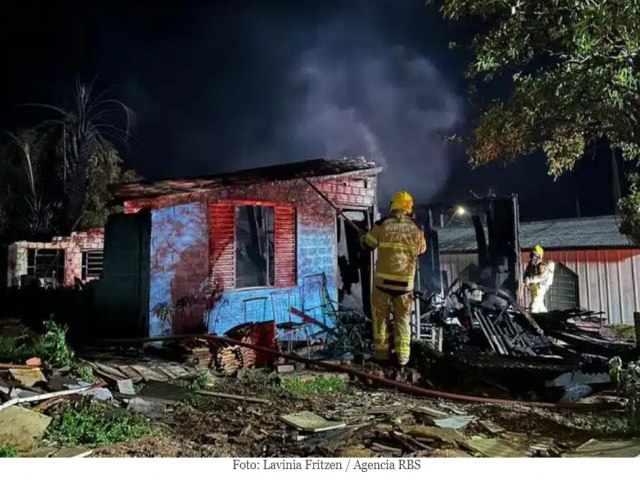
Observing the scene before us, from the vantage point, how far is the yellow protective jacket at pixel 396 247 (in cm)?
415

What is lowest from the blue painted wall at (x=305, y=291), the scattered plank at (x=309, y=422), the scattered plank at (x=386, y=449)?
the scattered plank at (x=386, y=449)

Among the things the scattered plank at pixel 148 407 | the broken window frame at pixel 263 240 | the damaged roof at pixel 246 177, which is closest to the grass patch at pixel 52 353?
the scattered plank at pixel 148 407

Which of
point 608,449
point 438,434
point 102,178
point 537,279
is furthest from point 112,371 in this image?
point 537,279

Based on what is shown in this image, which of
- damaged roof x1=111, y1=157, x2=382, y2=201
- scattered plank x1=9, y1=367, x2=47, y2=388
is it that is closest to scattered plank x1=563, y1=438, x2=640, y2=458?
scattered plank x1=9, y1=367, x2=47, y2=388

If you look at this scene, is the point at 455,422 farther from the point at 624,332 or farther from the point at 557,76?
the point at 624,332

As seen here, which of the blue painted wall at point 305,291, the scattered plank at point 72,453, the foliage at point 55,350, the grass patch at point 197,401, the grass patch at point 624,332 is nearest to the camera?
the scattered plank at point 72,453

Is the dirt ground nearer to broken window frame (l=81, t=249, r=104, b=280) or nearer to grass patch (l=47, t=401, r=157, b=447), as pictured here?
grass patch (l=47, t=401, r=157, b=447)

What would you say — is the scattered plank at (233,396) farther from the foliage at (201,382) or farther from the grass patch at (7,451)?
the grass patch at (7,451)

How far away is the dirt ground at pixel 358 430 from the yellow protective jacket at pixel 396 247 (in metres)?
0.97

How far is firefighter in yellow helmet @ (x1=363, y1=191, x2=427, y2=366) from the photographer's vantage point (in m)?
4.15

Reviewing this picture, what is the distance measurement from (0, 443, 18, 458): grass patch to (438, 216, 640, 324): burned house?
5.50m

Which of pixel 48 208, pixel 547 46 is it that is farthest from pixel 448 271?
pixel 48 208

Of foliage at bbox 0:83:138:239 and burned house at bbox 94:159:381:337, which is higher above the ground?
foliage at bbox 0:83:138:239
